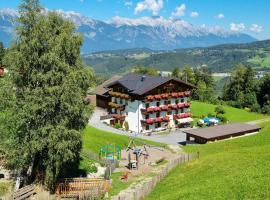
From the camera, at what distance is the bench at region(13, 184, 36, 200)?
115 feet

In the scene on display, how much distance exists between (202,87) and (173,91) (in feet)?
161

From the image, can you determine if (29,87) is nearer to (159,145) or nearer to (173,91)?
(159,145)

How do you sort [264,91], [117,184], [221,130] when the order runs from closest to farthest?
[117,184], [221,130], [264,91]

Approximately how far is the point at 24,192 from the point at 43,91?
8872mm

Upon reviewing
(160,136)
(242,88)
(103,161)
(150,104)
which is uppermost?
(242,88)

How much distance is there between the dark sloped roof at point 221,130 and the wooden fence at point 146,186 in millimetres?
20252

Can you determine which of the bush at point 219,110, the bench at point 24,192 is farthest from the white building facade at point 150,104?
the bench at point 24,192

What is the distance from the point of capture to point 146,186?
3709cm

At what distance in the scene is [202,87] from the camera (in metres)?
140

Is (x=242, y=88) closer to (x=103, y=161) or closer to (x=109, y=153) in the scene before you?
(x=109, y=153)

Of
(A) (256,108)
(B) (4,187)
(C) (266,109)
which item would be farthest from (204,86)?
(B) (4,187)

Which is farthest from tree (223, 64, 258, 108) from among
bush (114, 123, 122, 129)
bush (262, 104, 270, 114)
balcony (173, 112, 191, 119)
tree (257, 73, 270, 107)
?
bush (114, 123, 122, 129)

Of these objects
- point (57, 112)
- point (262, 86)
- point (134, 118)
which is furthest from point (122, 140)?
point (262, 86)

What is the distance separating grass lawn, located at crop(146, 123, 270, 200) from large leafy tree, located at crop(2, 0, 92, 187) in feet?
30.9
